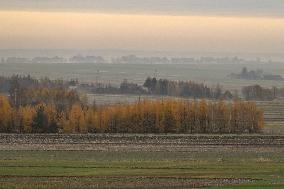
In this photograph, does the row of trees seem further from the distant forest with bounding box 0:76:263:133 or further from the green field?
the green field

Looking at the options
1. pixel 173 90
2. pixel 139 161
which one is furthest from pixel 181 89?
pixel 139 161

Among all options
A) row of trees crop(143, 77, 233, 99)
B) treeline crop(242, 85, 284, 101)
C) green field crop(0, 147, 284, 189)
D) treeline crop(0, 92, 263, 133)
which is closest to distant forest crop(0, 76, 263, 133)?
treeline crop(0, 92, 263, 133)

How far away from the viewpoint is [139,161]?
163 ft

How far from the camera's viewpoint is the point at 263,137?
73312 millimetres

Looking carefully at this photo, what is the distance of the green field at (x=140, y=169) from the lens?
1478 inches

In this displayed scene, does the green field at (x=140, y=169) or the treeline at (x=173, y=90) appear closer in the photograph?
the green field at (x=140, y=169)

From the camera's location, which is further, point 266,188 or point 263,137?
point 263,137

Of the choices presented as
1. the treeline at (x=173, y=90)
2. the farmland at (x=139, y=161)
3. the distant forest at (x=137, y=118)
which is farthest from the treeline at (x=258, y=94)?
the farmland at (x=139, y=161)

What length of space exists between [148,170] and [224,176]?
512cm

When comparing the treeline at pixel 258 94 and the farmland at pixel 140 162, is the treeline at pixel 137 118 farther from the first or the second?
the treeline at pixel 258 94

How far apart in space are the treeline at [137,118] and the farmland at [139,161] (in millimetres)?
10468

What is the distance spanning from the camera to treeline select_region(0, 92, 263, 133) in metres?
83.7

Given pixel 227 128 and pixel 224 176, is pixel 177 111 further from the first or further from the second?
pixel 224 176

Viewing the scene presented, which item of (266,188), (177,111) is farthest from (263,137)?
(266,188)
